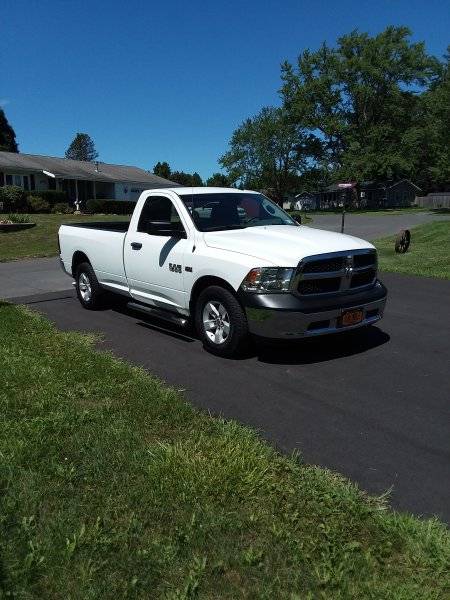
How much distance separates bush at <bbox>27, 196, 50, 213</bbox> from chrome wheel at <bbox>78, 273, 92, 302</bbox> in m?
29.1

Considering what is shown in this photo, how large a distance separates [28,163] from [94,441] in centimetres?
4618

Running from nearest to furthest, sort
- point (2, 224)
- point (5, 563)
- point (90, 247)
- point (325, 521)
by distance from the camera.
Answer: point (5, 563) → point (325, 521) → point (90, 247) → point (2, 224)

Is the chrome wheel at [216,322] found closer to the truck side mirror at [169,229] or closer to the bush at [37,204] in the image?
the truck side mirror at [169,229]

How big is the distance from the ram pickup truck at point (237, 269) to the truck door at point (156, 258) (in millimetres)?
13

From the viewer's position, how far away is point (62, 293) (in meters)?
10.6

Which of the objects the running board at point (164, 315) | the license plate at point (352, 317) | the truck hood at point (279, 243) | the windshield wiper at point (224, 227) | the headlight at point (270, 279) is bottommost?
the running board at point (164, 315)

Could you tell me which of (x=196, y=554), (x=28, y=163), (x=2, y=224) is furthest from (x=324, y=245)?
(x=28, y=163)

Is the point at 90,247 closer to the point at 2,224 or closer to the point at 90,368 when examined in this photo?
the point at 90,368

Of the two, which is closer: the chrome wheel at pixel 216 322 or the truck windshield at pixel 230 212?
the chrome wheel at pixel 216 322

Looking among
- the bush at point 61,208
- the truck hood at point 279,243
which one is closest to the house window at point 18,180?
the bush at point 61,208

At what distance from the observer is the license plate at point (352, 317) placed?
221 inches

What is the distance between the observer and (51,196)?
39594 mm

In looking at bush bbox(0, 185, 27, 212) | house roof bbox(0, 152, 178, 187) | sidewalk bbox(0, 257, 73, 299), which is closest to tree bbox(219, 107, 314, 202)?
house roof bbox(0, 152, 178, 187)

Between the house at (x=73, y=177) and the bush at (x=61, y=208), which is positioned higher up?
the house at (x=73, y=177)
